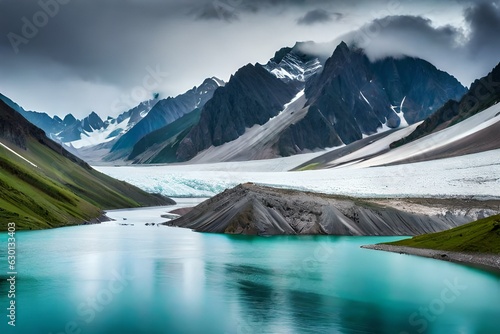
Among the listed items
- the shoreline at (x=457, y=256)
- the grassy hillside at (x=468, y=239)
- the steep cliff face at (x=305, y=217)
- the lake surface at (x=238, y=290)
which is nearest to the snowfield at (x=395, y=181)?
the steep cliff face at (x=305, y=217)

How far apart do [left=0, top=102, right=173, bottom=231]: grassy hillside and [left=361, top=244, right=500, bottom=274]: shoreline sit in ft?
180

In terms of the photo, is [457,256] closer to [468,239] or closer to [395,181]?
[468,239]

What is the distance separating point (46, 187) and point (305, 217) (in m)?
49.1

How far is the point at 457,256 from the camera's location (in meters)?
60.9

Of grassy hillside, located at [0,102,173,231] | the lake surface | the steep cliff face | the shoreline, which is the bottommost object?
the lake surface

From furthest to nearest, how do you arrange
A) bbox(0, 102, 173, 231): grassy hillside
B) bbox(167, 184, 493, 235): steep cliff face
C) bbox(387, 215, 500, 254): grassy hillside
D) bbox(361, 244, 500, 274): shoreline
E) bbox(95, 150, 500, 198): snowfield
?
bbox(95, 150, 500, 198): snowfield, bbox(167, 184, 493, 235): steep cliff face, bbox(0, 102, 173, 231): grassy hillside, bbox(387, 215, 500, 254): grassy hillside, bbox(361, 244, 500, 274): shoreline

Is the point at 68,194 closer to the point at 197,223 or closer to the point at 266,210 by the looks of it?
the point at 197,223

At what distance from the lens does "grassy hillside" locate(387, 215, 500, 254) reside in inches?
2292

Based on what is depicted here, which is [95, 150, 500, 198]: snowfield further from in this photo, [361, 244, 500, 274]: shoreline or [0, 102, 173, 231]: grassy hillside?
[361, 244, 500, 274]: shoreline

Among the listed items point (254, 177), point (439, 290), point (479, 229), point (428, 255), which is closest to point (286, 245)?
point (428, 255)

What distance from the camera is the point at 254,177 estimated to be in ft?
648

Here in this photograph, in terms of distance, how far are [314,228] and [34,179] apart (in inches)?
2100

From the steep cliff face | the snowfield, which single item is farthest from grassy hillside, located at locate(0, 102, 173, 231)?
the steep cliff face

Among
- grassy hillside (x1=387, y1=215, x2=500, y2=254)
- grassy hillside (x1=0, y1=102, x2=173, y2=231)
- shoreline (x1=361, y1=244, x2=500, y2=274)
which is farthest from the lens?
grassy hillside (x1=0, y1=102, x2=173, y2=231)
